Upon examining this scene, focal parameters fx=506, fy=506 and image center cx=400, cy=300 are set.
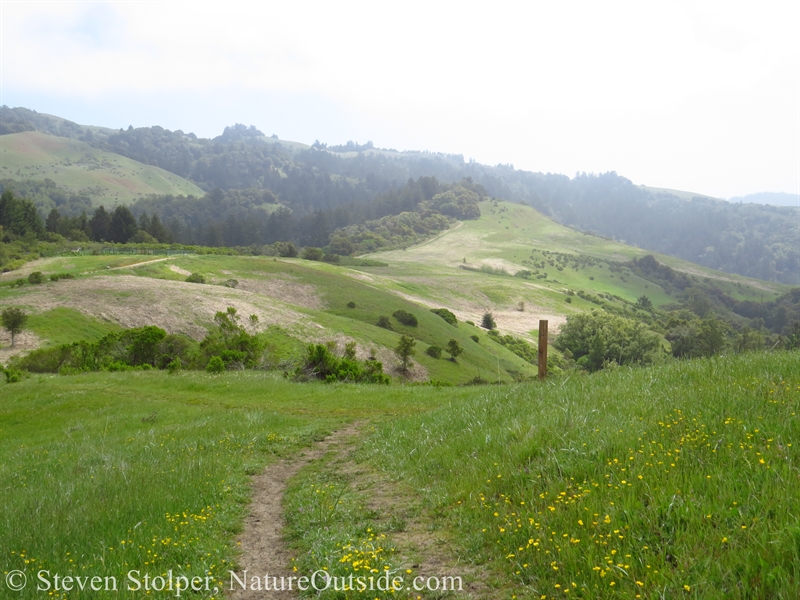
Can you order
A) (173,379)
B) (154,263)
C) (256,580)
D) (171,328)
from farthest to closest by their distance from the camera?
1. (154,263)
2. (171,328)
3. (173,379)
4. (256,580)

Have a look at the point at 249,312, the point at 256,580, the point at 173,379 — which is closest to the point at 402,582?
the point at 256,580

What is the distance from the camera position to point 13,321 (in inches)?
1629

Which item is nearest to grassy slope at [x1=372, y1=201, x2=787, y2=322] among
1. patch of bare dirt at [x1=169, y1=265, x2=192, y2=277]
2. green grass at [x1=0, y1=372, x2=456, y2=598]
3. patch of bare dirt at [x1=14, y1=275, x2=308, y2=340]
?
patch of bare dirt at [x1=169, y1=265, x2=192, y2=277]

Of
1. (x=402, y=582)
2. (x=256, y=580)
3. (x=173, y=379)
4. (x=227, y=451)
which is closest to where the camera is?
(x=402, y=582)

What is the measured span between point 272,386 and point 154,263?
183 feet

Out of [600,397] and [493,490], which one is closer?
[493,490]

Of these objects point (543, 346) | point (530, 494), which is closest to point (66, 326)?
point (543, 346)

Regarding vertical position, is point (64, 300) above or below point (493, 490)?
below

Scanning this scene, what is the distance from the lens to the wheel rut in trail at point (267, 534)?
5.98 meters

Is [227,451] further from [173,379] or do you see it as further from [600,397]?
[173,379]

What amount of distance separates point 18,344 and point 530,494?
4858 centimetres

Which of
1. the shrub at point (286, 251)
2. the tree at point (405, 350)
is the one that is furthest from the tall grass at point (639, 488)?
the shrub at point (286, 251)

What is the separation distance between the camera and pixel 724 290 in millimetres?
184875

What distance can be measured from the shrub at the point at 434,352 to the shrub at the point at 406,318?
33.1 ft
